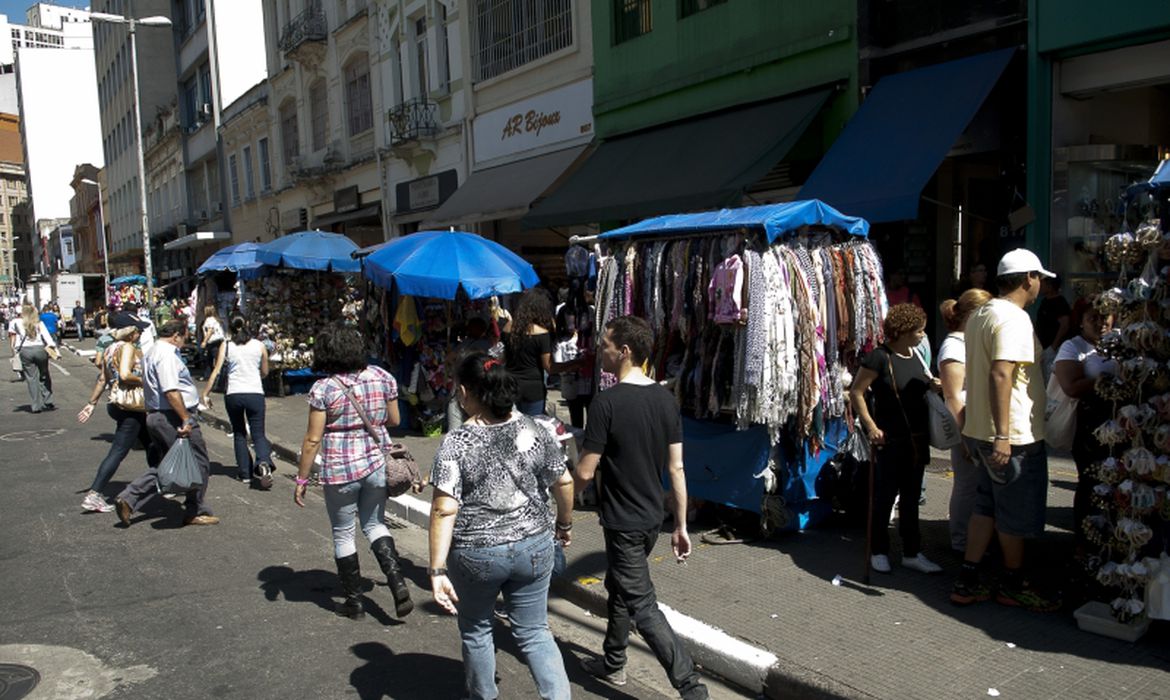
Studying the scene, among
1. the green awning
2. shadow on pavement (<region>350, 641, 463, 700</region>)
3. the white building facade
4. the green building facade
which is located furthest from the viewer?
the white building facade

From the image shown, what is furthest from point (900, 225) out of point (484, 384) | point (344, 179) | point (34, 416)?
point (344, 179)

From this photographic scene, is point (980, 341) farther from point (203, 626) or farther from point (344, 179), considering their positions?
point (344, 179)

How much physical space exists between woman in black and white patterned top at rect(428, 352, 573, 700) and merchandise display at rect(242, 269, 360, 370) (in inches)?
483

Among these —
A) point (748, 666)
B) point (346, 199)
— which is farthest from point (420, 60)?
point (748, 666)

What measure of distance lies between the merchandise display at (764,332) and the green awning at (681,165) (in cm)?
412

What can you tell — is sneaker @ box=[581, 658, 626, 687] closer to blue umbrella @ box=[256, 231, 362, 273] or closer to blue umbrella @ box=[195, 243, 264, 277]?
blue umbrella @ box=[256, 231, 362, 273]

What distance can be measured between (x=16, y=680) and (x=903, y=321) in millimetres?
5259

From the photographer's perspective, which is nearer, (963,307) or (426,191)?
(963,307)

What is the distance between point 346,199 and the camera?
77.1ft

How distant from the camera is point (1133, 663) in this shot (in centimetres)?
410

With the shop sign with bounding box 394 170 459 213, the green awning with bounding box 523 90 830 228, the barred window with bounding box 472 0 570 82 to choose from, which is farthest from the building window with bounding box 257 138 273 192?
the green awning with bounding box 523 90 830 228

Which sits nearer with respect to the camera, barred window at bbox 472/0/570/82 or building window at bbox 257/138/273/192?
barred window at bbox 472/0/570/82

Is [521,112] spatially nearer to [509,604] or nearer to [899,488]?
[899,488]

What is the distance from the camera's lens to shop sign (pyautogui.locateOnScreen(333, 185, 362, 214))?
2297 centimetres
